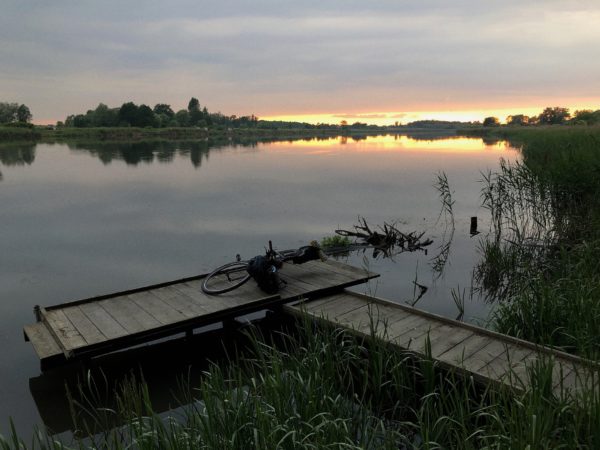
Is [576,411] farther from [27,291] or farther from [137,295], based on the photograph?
[27,291]

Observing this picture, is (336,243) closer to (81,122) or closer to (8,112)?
(81,122)

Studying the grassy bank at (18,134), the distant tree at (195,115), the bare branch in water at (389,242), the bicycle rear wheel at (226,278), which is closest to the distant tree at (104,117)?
the distant tree at (195,115)

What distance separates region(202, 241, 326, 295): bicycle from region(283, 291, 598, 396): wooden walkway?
1.78ft

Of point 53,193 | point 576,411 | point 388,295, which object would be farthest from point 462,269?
point 53,193

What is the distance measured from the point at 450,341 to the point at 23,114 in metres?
145

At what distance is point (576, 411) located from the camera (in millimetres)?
2904

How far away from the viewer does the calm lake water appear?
30.9 feet

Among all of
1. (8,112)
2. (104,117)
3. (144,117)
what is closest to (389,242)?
(144,117)

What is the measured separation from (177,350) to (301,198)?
16273 millimetres

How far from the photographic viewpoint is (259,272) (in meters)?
7.32

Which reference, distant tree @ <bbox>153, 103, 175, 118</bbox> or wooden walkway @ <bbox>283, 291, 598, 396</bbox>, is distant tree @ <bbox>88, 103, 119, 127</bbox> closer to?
distant tree @ <bbox>153, 103, 175, 118</bbox>

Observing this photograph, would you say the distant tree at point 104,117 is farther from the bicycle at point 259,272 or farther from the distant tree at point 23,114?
the bicycle at point 259,272

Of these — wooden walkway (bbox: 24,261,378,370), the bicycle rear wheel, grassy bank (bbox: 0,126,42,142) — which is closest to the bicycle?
the bicycle rear wheel

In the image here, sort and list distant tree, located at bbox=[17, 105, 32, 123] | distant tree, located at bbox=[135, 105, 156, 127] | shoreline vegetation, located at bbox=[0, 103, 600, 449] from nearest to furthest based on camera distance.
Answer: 1. shoreline vegetation, located at bbox=[0, 103, 600, 449]
2. distant tree, located at bbox=[135, 105, 156, 127]
3. distant tree, located at bbox=[17, 105, 32, 123]
